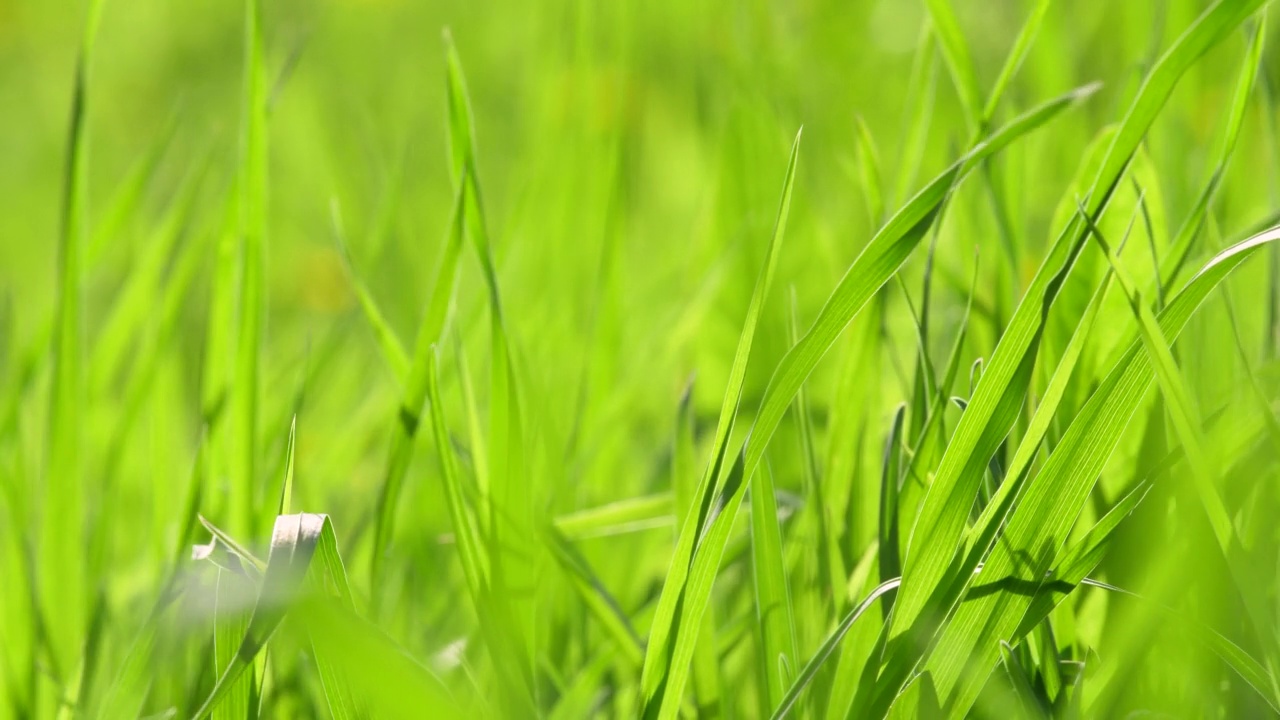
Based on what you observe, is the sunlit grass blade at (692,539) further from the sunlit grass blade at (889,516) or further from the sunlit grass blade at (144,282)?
the sunlit grass blade at (144,282)

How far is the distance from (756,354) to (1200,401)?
0.36 m

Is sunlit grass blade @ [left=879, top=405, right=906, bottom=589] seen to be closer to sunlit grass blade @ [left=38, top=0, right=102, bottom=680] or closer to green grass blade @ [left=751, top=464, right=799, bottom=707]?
green grass blade @ [left=751, top=464, right=799, bottom=707]

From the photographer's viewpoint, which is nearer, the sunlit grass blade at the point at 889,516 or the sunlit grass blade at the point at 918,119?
the sunlit grass blade at the point at 889,516

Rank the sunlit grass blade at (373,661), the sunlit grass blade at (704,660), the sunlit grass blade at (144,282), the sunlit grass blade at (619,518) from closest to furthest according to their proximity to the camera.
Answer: the sunlit grass blade at (373,661) → the sunlit grass blade at (704,660) → the sunlit grass blade at (619,518) → the sunlit grass blade at (144,282)

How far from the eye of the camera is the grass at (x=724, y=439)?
41 centimetres

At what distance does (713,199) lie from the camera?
100cm

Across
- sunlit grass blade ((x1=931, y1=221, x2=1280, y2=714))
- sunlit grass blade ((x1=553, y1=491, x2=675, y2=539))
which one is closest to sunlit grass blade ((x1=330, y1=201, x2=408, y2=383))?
sunlit grass blade ((x1=553, y1=491, x2=675, y2=539))

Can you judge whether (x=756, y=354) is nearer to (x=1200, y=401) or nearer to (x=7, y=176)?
(x=1200, y=401)

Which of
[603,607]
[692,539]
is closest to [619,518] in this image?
[603,607]

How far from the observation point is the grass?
Result: 1.35 ft

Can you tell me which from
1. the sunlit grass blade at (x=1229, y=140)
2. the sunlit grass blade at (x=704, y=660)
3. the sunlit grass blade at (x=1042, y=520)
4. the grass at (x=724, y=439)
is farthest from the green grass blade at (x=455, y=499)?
the sunlit grass blade at (x=1229, y=140)

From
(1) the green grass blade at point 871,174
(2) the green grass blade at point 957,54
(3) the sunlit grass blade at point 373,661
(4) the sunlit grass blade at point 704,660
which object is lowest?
(4) the sunlit grass blade at point 704,660

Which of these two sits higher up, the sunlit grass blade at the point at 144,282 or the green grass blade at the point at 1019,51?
the green grass blade at the point at 1019,51

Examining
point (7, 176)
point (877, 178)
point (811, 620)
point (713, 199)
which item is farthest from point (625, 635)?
point (7, 176)
